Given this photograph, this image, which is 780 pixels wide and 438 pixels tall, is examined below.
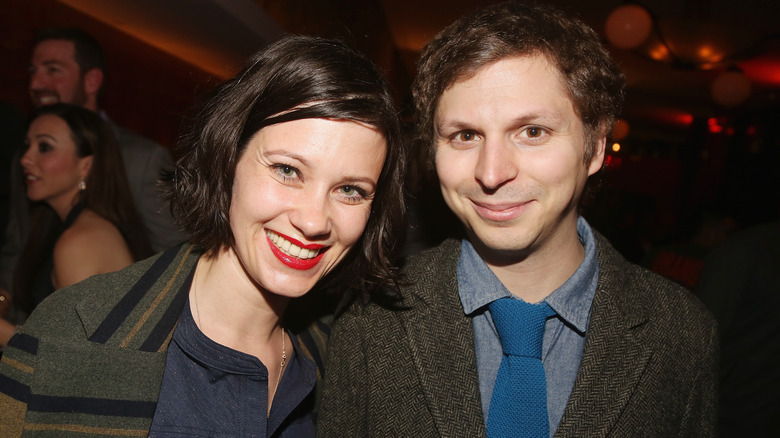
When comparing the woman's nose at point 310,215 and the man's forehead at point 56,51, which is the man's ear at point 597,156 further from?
the man's forehead at point 56,51

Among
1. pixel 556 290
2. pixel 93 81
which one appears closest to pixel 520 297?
pixel 556 290

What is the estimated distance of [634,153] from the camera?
14.7m

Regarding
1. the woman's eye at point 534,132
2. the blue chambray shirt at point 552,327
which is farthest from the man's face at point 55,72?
the woman's eye at point 534,132

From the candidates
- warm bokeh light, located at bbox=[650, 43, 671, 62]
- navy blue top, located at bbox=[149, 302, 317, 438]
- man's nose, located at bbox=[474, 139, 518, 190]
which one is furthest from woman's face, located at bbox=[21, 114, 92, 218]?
warm bokeh light, located at bbox=[650, 43, 671, 62]

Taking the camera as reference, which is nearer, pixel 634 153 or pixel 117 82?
pixel 117 82

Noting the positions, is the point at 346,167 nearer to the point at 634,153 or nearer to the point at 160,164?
the point at 160,164

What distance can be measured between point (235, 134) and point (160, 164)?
1.94 m

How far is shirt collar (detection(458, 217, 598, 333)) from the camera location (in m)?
1.61

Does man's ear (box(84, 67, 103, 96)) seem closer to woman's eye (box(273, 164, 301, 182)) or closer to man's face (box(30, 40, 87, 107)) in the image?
man's face (box(30, 40, 87, 107))

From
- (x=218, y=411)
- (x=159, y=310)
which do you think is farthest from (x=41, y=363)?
(x=218, y=411)

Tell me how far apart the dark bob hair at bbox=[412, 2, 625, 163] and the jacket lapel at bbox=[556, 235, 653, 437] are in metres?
0.46

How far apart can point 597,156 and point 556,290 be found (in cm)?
44

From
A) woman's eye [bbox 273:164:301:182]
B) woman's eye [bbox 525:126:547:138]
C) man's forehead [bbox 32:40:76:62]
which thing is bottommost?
woman's eye [bbox 273:164:301:182]

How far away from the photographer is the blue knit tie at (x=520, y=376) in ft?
4.90
